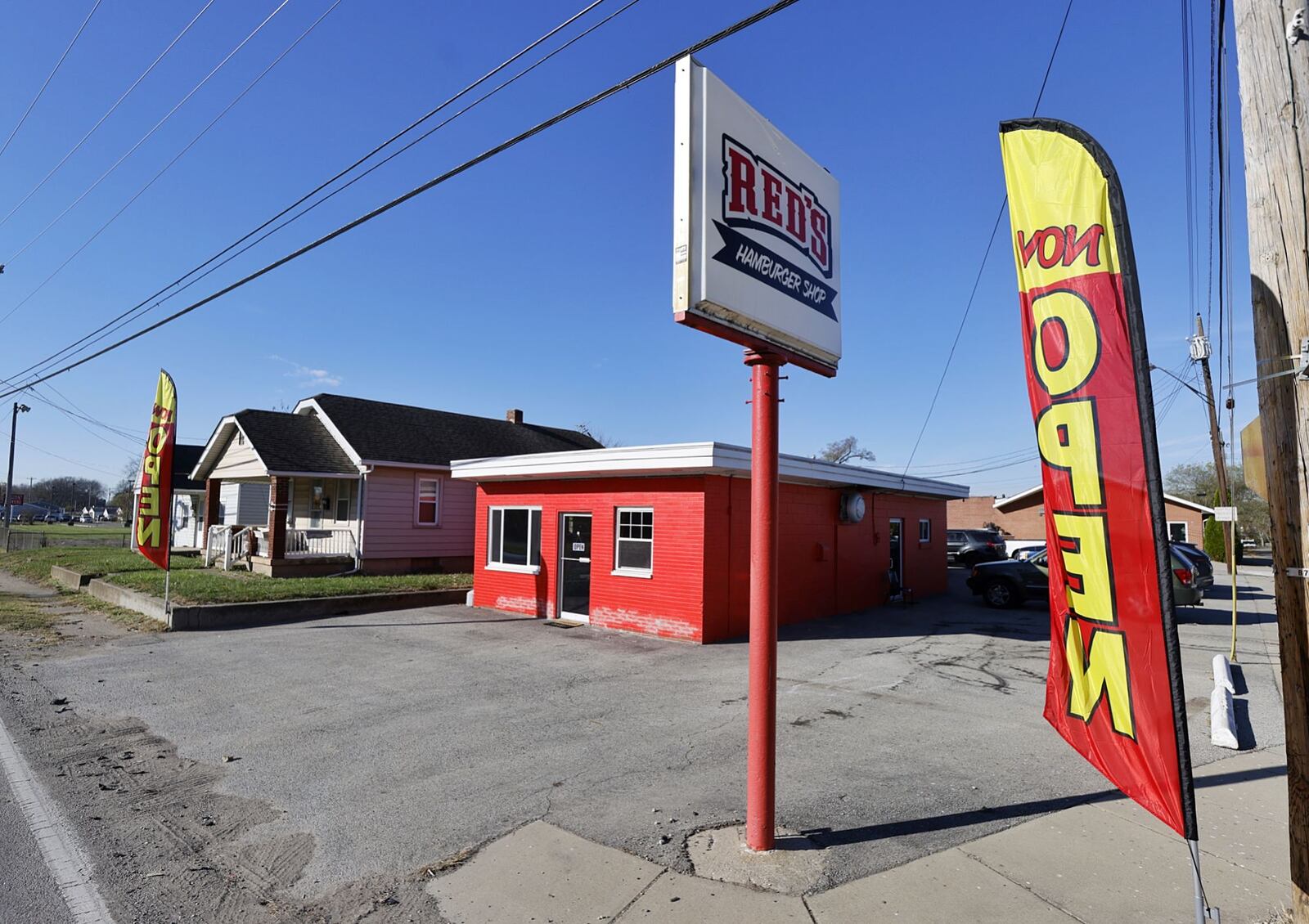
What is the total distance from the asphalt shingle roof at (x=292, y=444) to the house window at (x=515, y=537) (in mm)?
8079

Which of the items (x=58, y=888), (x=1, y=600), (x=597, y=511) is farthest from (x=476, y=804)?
(x=1, y=600)

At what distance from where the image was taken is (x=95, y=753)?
650 cm

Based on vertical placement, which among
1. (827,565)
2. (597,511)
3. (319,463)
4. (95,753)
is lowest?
(95,753)

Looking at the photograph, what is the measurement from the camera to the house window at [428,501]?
2295 centimetres

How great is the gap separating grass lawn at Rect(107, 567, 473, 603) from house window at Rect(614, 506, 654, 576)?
20.6 ft

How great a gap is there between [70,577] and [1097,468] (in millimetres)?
25164

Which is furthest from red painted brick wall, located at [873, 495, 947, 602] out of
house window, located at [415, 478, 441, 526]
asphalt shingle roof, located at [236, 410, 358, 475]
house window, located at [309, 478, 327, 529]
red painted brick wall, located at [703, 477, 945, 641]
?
house window, located at [309, 478, 327, 529]

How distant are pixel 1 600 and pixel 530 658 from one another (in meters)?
14.6

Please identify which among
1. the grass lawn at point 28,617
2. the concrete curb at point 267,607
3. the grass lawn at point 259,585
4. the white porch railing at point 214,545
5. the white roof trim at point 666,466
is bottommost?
the grass lawn at point 28,617

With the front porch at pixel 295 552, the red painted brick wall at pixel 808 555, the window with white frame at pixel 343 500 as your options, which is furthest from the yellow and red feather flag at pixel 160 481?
the red painted brick wall at pixel 808 555

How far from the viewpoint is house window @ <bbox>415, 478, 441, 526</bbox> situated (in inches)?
904

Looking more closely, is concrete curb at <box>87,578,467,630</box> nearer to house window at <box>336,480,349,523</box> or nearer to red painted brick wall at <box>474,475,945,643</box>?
red painted brick wall at <box>474,475,945,643</box>

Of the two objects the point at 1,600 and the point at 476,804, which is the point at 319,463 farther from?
the point at 476,804

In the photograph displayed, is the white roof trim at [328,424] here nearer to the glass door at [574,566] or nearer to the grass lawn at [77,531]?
the glass door at [574,566]
